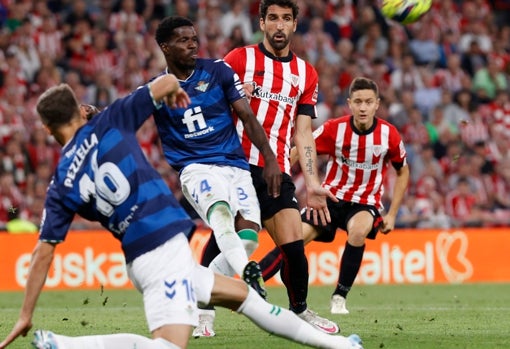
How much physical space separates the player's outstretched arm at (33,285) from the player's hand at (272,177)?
1811mm

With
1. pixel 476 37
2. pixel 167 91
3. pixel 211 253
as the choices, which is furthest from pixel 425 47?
pixel 167 91

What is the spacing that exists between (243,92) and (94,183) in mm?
2248

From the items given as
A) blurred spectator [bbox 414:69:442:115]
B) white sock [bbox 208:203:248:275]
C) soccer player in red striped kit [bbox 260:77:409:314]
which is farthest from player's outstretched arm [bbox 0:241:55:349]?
blurred spectator [bbox 414:69:442:115]

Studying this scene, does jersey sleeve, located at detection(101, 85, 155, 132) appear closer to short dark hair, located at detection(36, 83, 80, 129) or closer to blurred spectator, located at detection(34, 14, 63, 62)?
short dark hair, located at detection(36, 83, 80, 129)

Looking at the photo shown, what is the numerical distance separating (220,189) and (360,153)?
328 cm

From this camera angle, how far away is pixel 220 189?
770 centimetres

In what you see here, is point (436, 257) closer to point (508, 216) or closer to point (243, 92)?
point (508, 216)

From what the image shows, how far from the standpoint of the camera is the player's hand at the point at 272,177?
7.33 m

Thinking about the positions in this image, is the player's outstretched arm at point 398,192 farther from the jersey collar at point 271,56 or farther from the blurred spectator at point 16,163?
the blurred spectator at point 16,163

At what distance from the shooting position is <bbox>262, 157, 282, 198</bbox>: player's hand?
7332mm

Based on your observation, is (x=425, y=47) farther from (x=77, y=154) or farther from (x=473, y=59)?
(x=77, y=154)

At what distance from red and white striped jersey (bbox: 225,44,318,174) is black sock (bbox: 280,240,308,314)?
62 cm

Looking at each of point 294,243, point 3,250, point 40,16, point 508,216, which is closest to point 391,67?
point 508,216

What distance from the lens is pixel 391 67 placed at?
1970 centimetres
